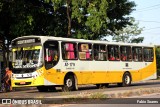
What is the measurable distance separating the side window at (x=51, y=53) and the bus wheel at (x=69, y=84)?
1530mm

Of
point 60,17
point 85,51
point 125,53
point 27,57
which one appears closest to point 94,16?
point 60,17

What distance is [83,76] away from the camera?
2636cm

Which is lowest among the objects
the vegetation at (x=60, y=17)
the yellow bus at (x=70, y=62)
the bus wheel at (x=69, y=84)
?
the bus wheel at (x=69, y=84)

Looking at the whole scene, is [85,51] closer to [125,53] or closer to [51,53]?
[51,53]

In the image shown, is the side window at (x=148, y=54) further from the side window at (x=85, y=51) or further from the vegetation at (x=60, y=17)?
the side window at (x=85, y=51)

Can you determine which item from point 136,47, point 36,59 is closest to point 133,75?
point 136,47

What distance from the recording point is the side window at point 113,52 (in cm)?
2861

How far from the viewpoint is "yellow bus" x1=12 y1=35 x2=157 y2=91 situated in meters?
23.6

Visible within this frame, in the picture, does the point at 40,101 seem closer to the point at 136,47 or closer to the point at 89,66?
the point at 89,66

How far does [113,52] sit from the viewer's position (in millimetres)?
29000

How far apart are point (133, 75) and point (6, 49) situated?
11.0 m

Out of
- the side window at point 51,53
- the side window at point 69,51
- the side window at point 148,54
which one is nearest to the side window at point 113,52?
the side window at point 148,54

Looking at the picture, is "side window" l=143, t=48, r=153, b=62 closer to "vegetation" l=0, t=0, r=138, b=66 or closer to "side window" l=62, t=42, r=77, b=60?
"vegetation" l=0, t=0, r=138, b=66

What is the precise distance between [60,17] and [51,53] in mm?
14474
